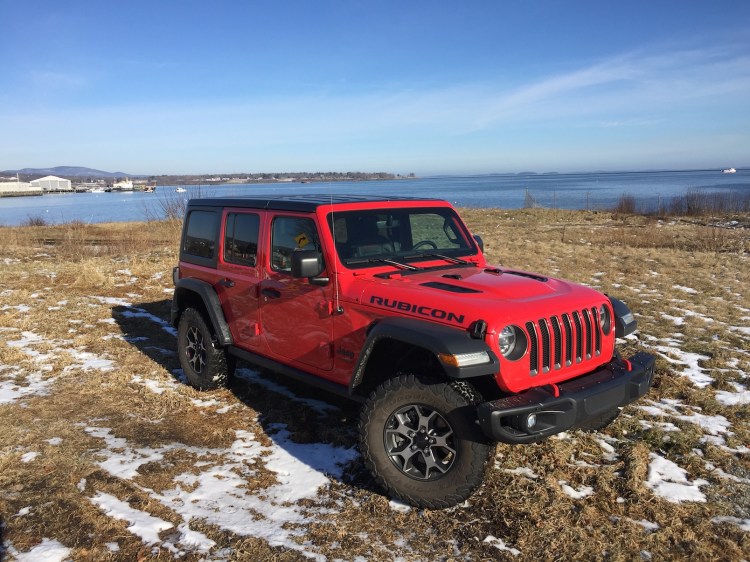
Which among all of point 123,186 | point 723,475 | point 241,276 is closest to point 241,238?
point 241,276

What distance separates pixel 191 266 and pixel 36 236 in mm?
20550

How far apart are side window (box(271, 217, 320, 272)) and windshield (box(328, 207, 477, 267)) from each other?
20 cm

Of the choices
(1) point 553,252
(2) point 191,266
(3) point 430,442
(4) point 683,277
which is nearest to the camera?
(3) point 430,442

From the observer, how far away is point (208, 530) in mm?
3307

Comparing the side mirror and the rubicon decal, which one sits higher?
the side mirror

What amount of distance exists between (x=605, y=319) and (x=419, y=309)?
4.82ft

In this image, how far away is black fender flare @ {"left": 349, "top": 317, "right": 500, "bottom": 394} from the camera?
10.4ft

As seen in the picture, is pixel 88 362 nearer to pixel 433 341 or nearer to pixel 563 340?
pixel 433 341

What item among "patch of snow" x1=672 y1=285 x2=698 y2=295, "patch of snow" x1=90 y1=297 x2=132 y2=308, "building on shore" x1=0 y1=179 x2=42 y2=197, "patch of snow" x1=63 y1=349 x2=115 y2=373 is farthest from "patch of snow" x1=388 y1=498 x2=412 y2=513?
"building on shore" x1=0 y1=179 x2=42 y2=197

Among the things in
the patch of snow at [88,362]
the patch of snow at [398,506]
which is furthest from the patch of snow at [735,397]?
the patch of snow at [88,362]

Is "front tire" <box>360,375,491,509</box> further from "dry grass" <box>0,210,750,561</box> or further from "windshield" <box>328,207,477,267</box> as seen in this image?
"windshield" <box>328,207,477,267</box>

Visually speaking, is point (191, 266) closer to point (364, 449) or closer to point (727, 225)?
point (364, 449)

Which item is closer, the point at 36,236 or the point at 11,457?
the point at 11,457

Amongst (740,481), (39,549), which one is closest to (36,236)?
(39,549)
